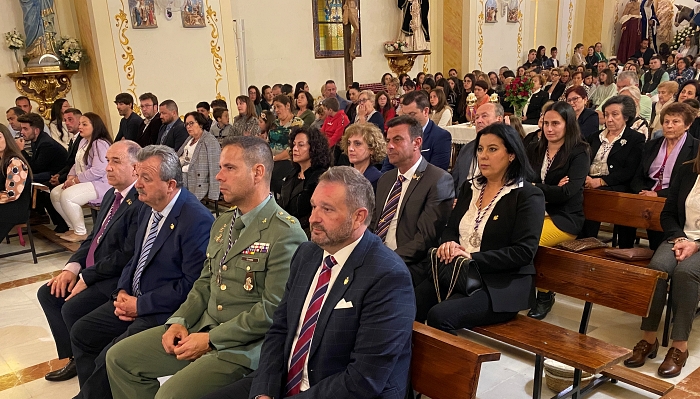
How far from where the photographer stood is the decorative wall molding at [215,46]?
9336mm

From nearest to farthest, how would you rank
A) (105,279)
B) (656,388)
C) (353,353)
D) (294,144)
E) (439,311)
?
(353,353) < (439,311) < (656,388) < (105,279) < (294,144)

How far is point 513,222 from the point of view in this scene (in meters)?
2.79

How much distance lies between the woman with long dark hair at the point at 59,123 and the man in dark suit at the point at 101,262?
16.7 feet

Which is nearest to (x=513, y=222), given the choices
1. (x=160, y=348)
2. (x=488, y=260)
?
(x=488, y=260)

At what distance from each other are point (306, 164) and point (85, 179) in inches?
107

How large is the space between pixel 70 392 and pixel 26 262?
282cm

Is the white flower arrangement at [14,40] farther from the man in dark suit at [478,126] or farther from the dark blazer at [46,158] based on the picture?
the man in dark suit at [478,126]

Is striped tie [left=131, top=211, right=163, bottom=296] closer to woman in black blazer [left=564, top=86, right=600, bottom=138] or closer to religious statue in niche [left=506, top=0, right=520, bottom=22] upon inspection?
woman in black blazer [left=564, top=86, right=600, bottom=138]

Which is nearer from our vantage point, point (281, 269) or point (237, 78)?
point (281, 269)

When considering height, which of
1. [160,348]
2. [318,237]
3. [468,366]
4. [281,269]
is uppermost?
[318,237]

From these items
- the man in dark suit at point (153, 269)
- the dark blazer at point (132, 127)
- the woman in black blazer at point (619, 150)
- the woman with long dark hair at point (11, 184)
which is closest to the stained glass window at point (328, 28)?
the dark blazer at point (132, 127)

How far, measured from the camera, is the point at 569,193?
3.79 metres

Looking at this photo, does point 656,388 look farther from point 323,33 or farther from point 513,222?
point 323,33

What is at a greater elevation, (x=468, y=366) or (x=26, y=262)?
(x=468, y=366)
